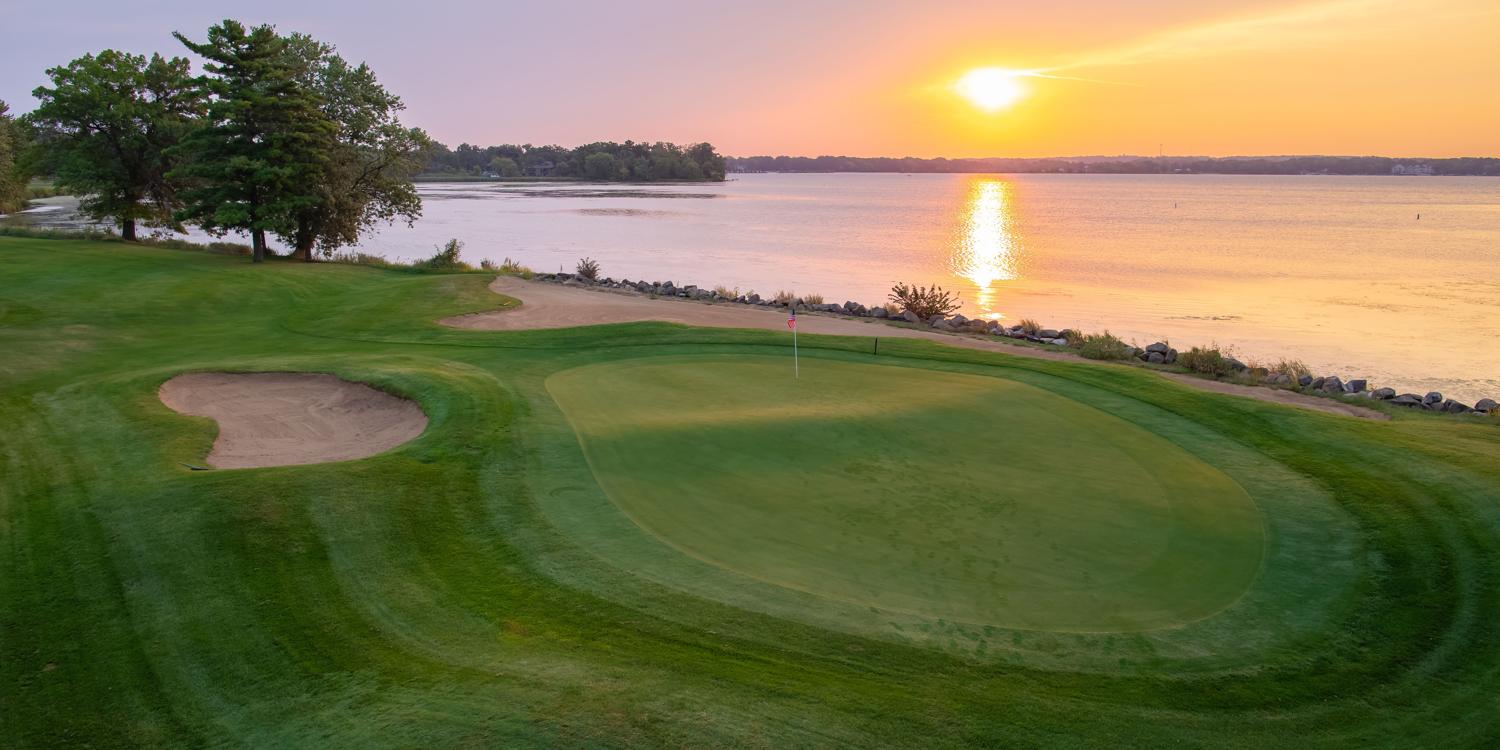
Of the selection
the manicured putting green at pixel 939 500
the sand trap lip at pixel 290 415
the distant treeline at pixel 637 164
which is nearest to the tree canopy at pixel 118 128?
the sand trap lip at pixel 290 415

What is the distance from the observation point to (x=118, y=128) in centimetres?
3575

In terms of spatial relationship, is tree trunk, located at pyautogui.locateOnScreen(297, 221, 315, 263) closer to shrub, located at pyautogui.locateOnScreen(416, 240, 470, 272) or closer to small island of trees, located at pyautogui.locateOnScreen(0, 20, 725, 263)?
small island of trees, located at pyautogui.locateOnScreen(0, 20, 725, 263)

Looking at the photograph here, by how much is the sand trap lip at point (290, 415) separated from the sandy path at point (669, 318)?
267 inches

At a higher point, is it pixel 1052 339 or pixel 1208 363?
pixel 1052 339

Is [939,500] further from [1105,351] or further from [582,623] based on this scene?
[1105,351]

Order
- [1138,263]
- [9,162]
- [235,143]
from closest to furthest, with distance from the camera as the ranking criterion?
1. [235,143]
2. [9,162]
3. [1138,263]

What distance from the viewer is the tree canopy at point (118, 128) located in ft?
113

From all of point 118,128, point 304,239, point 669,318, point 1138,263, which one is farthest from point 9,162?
point 1138,263

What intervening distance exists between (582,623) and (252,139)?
109 ft

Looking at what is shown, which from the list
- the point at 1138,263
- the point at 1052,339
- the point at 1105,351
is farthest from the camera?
the point at 1138,263

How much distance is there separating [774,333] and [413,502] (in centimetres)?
1044

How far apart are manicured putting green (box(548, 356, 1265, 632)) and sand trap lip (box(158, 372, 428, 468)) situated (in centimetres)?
268

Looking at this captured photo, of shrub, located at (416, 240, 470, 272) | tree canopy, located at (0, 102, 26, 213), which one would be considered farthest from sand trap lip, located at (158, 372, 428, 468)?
tree canopy, located at (0, 102, 26, 213)

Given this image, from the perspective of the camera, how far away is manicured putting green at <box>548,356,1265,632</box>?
23.4 ft
